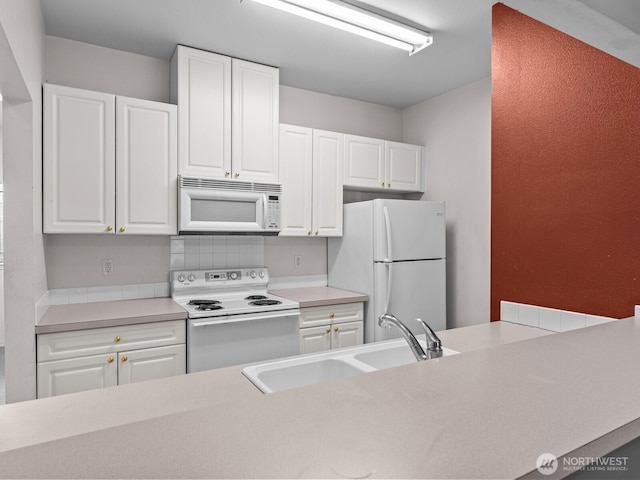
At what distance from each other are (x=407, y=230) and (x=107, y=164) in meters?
2.24

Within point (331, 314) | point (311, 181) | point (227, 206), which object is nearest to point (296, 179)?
point (311, 181)

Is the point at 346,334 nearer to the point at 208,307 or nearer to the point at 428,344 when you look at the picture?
the point at 208,307

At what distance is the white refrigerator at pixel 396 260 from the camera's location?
3188mm

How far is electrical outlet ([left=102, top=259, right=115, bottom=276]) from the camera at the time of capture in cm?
291

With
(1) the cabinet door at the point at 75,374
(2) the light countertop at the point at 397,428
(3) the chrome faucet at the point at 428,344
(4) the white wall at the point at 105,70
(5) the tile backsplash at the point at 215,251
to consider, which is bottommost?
(1) the cabinet door at the point at 75,374

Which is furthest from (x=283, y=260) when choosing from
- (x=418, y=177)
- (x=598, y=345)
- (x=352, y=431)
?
(x=352, y=431)

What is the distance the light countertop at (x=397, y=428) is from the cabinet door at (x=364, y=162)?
294 centimetres

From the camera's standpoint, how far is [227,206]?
2955 mm

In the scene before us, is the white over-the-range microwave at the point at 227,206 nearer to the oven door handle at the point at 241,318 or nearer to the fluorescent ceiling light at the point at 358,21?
the oven door handle at the point at 241,318

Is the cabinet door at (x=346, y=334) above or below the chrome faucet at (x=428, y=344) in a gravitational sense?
below

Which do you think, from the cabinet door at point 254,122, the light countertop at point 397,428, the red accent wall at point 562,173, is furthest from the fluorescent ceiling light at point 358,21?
the light countertop at point 397,428

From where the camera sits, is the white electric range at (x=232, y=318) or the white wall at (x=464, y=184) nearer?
the white electric range at (x=232, y=318)

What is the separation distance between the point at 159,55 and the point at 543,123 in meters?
2.64

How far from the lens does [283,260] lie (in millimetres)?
3652
